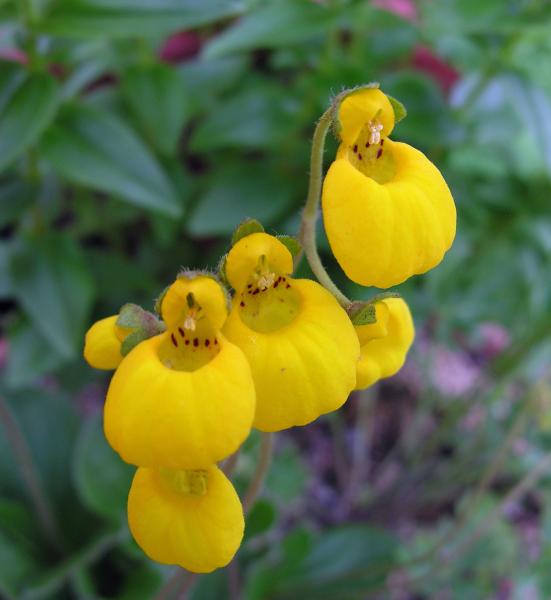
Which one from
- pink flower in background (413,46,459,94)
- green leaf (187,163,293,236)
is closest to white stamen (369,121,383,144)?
green leaf (187,163,293,236)

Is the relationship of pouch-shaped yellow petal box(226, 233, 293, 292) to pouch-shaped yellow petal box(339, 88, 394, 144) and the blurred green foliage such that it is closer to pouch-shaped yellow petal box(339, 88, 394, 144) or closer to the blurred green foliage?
pouch-shaped yellow petal box(339, 88, 394, 144)

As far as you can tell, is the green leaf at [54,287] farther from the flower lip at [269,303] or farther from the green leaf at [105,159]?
the flower lip at [269,303]

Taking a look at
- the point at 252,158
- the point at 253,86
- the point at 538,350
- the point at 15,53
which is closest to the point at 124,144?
the point at 253,86

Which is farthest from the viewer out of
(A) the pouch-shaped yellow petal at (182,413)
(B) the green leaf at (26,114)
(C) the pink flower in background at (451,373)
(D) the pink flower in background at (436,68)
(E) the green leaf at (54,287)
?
(C) the pink flower in background at (451,373)

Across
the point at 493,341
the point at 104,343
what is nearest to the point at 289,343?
the point at 104,343

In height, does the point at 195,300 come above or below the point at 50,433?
above

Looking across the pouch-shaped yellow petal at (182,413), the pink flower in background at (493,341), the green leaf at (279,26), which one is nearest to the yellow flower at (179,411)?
the pouch-shaped yellow petal at (182,413)

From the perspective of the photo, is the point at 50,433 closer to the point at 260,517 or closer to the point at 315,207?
the point at 260,517
